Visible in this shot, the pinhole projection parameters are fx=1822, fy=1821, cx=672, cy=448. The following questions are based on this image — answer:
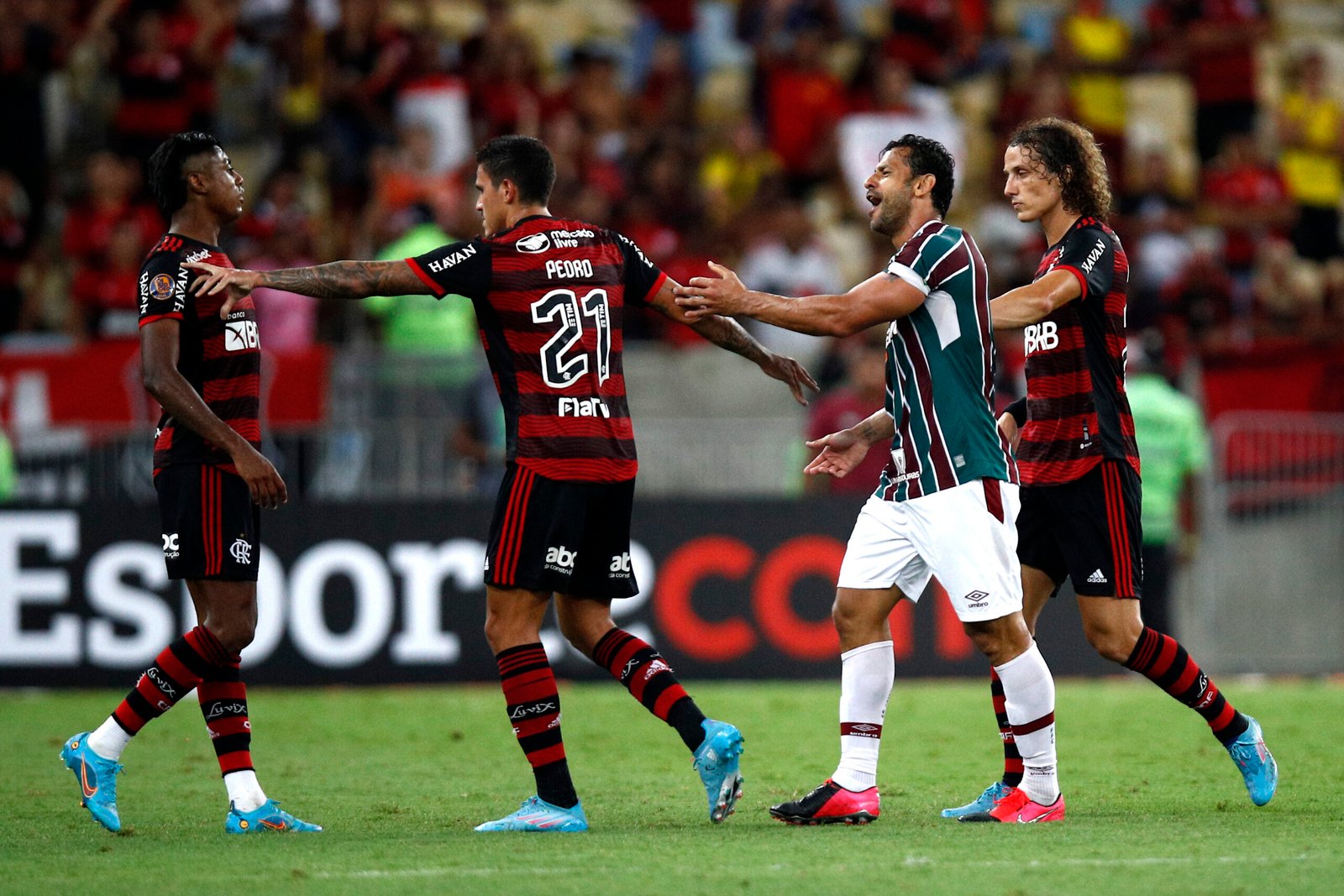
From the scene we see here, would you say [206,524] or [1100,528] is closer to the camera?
[206,524]

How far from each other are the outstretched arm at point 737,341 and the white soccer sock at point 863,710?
3.39ft

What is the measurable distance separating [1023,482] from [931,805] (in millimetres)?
1361

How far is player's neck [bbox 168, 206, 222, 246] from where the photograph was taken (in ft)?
23.6

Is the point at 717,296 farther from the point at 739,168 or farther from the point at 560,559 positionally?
the point at 739,168

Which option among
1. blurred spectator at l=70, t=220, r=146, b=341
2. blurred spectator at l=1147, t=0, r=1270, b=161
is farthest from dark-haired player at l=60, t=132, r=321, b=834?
blurred spectator at l=1147, t=0, r=1270, b=161

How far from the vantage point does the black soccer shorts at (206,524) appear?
22.9ft

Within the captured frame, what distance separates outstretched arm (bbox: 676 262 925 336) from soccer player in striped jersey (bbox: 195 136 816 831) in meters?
0.39

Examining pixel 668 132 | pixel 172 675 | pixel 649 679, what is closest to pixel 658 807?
pixel 649 679

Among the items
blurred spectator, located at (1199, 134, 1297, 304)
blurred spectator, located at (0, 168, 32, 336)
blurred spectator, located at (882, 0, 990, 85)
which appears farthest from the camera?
blurred spectator, located at (882, 0, 990, 85)

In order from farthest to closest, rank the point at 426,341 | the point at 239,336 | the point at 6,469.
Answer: the point at 426,341, the point at 6,469, the point at 239,336

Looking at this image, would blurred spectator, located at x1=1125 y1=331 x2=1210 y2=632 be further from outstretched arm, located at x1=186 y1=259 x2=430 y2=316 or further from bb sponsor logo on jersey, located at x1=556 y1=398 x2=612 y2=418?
outstretched arm, located at x1=186 y1=259 x2=430 y2=316

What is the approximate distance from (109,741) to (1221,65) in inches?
618

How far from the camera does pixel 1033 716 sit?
6.85 m

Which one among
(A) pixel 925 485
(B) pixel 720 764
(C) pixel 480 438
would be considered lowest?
(B) pixel 720 764
